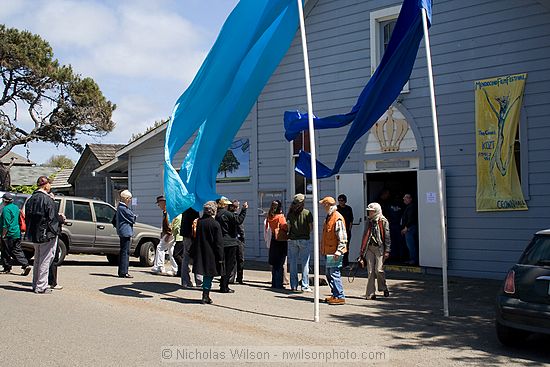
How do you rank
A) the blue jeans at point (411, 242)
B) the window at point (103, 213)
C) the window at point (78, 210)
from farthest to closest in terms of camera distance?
the window at point (103, 213), the window at point (78, 210), the blue jeans at point (411, 242)

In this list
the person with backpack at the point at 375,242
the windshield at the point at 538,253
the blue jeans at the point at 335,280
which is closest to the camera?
the windshield at the point at 538,253

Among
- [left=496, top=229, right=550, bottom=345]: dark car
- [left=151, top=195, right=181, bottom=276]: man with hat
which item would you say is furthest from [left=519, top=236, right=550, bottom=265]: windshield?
[left=151, top=195, right=181, bottom=276]: man with hat

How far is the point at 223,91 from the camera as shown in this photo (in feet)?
37.0

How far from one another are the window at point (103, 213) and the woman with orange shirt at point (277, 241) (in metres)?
6.07

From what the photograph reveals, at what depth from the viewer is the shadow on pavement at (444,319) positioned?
25.7 ft

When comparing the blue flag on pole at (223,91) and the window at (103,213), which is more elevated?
the blue flag on pole at (223,91)

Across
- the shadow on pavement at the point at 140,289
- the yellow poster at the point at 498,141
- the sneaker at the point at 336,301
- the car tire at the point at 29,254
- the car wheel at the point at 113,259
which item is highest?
the yellow poster at the point at 498,141

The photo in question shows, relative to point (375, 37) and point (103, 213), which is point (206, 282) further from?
point (375, 37)

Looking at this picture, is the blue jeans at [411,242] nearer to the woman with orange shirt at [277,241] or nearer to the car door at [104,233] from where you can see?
the woman with orange shirt at [277,241]

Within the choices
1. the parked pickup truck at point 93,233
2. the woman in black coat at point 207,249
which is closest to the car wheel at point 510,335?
the woman in black coat at point 207,249

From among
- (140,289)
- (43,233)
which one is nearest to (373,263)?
(140,289)

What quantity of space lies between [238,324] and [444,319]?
3.16 metres

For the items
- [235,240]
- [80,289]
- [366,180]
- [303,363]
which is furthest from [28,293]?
[366,180]

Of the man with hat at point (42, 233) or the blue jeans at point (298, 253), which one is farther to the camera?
the blue jeans at point (298, 253)
